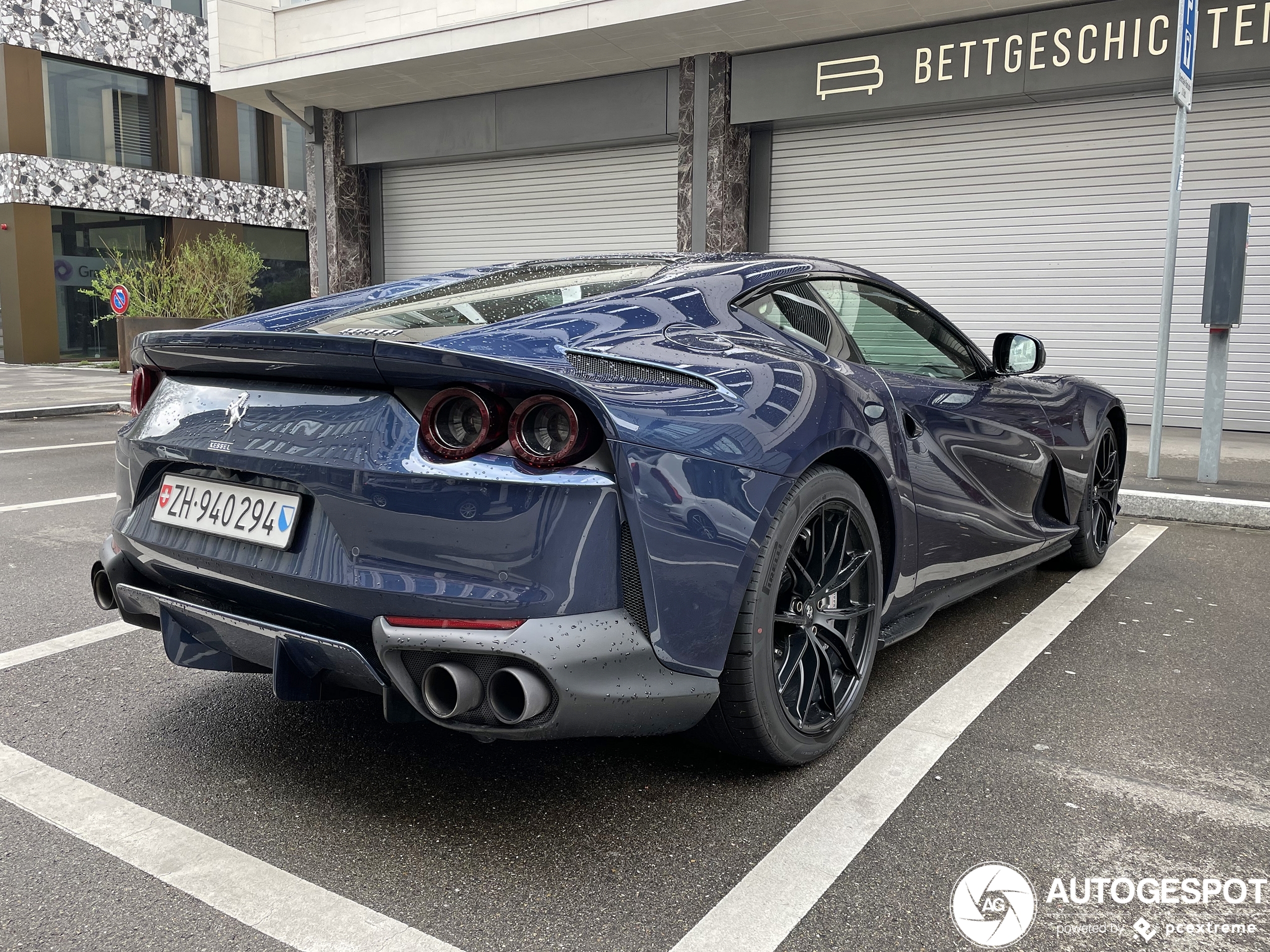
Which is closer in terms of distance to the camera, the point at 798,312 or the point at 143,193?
the point at 798,312

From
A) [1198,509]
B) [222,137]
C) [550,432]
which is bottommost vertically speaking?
[1198,509]

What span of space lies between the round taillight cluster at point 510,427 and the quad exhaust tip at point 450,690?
419mm

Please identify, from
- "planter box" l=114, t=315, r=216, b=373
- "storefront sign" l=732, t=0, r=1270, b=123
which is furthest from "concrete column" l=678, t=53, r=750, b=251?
"planter box" l=114, t=315, r=216, b=373

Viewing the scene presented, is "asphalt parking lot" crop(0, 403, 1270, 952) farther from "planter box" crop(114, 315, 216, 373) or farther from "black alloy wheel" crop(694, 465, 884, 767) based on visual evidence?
"planter box" crop(114, 315, 216, 373)

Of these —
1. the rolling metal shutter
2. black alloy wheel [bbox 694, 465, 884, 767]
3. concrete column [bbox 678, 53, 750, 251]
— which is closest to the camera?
black alloy wheel [bbox 694, 465, 884, 767]

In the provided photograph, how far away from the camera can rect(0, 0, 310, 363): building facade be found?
22.2 metres

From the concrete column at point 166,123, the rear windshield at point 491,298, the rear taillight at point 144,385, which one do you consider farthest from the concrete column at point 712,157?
the concrete column at point 166,123

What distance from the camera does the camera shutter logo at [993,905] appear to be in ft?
6.45

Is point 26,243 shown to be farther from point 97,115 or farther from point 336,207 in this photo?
point 336,207

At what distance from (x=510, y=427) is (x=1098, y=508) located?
3.66 metres

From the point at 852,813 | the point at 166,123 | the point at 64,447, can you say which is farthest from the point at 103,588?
the point at 166,123

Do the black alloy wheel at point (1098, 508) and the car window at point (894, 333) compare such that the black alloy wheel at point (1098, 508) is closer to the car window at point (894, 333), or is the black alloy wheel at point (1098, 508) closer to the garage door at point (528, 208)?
the car window at point (894, 333)

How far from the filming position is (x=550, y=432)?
2141 mm

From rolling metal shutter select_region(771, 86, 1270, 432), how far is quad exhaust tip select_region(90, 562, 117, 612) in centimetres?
1061
